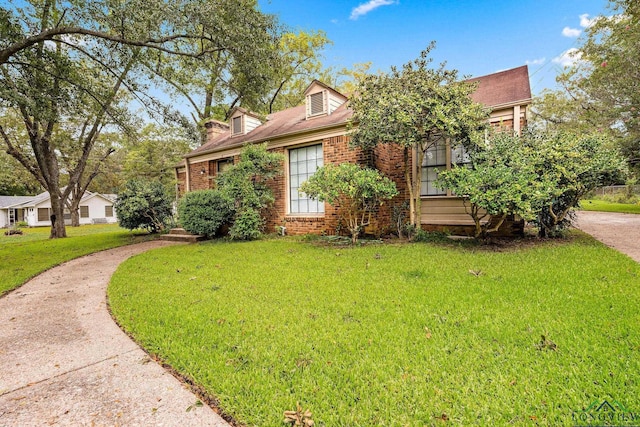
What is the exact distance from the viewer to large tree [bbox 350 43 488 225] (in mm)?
6383

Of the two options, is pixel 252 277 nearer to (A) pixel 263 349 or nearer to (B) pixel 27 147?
(A) pixel 263 349

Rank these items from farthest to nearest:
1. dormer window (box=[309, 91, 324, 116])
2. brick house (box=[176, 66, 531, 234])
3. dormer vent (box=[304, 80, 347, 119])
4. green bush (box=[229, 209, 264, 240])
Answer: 1. dormer window (box=[309, 91, 324, 116])
2. dormer vent (box=[304, 80, 347, 119])
3. green bush (box=[229, 209, 264, 240])
4. brick house (box=[176, 66, 531, 234])

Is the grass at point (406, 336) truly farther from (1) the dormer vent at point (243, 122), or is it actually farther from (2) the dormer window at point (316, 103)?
(1) the dormer vent at point (243, 122)

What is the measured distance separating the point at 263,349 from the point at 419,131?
18.8 ft

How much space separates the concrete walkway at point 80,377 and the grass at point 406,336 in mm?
186

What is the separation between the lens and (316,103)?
10.3 metres

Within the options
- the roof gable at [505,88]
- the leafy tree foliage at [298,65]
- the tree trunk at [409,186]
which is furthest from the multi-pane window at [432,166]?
the leafy tree foliage at [298,65]

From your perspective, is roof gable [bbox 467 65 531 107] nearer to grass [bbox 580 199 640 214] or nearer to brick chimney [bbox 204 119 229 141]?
grass [bbox 580 199 640 214]

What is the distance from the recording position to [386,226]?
27.7ft

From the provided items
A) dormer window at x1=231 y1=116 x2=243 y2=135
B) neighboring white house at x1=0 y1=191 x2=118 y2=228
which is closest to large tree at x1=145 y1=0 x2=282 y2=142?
dormer window at x1=231 y1=116 x2=243 y2=135

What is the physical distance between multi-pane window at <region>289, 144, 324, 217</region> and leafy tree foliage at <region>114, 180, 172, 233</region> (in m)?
5.90

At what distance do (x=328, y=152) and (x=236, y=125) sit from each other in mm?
5348

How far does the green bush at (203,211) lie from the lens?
9.76 metres

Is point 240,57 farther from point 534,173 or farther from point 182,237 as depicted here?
point 534,173
